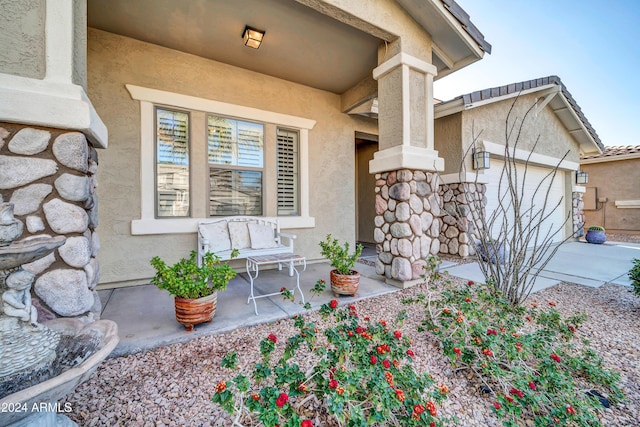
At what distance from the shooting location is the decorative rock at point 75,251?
1531mm

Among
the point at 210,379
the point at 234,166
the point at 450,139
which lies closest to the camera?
the point at 210,379

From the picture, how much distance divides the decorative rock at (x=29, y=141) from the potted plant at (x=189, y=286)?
1059 mm

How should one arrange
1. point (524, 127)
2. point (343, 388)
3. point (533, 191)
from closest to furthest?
point (343, 388), point (524, 127), point (533, 191)

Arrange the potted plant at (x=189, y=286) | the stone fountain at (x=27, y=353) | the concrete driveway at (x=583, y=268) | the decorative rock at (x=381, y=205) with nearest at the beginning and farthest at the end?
1. the stone fountain at (x=27, y=353)
2. the potted plant at (x=189, y=286)
3. the decorative rock at (x=381, y=205)
4. the concrete driveway at (x=583, y=268)

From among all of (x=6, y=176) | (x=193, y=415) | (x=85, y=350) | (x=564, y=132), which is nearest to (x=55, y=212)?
(x=6, y=176)

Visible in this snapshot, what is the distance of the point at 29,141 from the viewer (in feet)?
4.84

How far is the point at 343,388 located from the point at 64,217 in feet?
5.95

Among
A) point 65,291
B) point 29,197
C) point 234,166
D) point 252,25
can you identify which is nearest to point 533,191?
point 234,166

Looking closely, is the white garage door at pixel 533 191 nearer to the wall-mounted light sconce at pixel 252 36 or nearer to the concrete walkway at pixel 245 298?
the concrete walkway at pixel 245 298

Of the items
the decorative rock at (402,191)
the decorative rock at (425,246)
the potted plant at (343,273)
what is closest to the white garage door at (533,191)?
the decorative rock at (425,246)

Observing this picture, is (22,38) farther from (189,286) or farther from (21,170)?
(189,286)

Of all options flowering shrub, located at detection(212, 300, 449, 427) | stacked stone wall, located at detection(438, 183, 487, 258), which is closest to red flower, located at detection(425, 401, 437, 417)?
flowering shrub, located at detection(212, 300, 449, 427)

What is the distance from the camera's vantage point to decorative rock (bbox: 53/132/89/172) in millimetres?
1539

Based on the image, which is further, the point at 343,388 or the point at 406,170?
the point at 406,170
